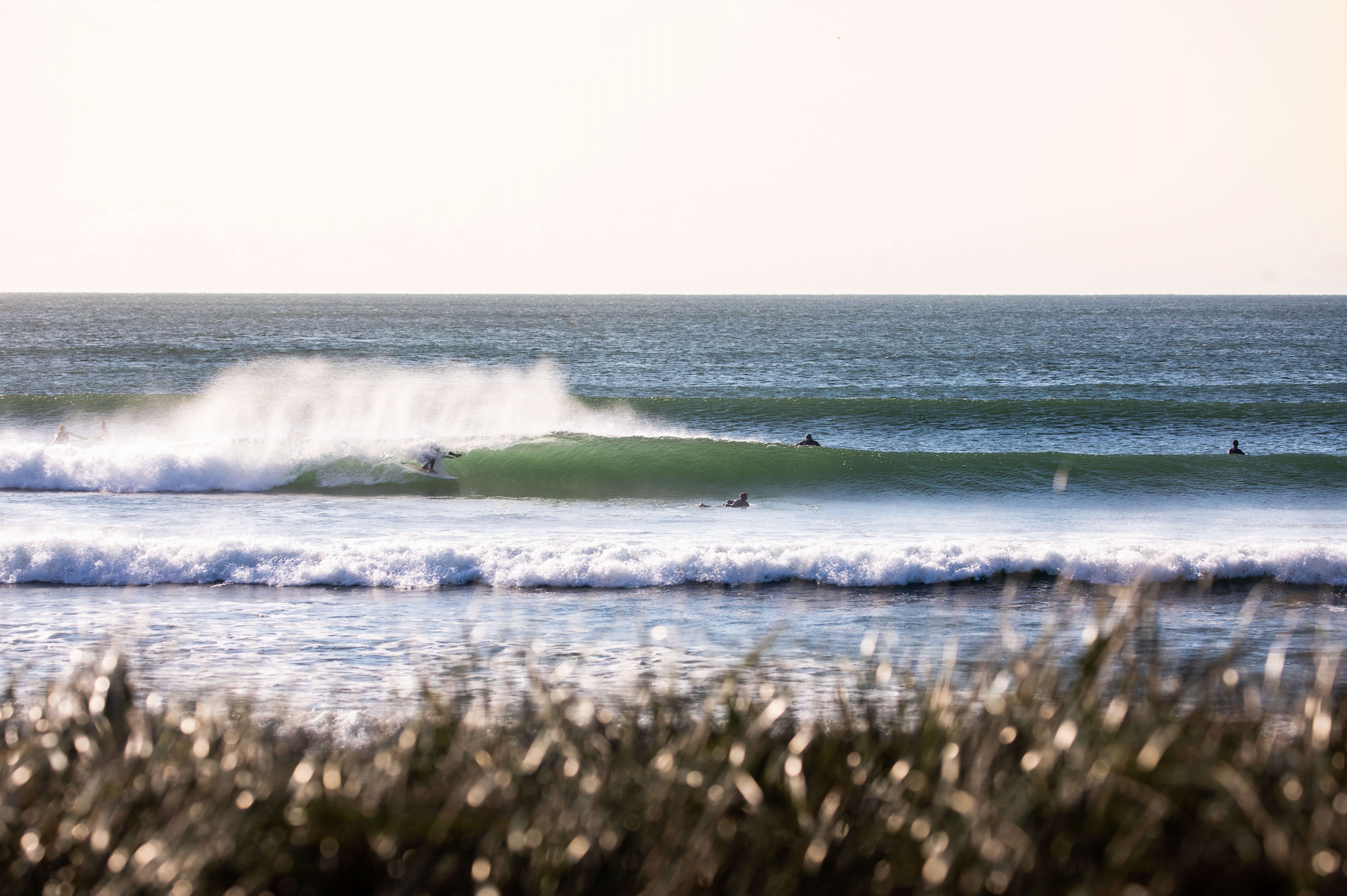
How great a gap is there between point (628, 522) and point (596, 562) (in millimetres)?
3982

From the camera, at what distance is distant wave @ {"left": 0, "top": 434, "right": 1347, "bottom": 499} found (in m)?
17.8

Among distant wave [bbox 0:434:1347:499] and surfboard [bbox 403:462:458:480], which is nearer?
distant wave [bbox 0:434:1347:499]

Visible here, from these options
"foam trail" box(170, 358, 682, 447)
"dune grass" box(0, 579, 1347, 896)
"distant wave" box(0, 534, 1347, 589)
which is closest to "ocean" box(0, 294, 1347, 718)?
"distant wave" box(0, 534, 1347, 589)

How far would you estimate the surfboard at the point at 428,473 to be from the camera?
1873cm

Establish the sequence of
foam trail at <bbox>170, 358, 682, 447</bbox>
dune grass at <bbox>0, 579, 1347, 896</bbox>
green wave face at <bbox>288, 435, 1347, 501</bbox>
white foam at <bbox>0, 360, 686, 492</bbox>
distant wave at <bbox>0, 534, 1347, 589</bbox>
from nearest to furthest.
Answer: dune grass at <bbox>0, 579, 1347, 896</bbox> → distant wave at <bbox>0, 534, 1347, 589</bbox> → white foam at <bbox>0, 360, 686, 492</bbox> → green wave face at <bbox>288, 435, 1347, 501</bbox> → foam trail at <bbox>170, 358, 682, 447</bbox>

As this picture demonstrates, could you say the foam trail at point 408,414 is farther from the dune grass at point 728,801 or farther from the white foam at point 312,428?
the dune grass at point 728,801

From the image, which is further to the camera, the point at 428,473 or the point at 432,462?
the point at 432,462

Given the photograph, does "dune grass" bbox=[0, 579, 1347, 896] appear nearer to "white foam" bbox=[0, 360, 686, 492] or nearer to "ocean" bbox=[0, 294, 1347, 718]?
"ocean" bbox=[0, 294, 1347, 718]

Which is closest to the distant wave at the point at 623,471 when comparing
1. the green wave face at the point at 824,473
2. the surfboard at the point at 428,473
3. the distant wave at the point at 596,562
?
the green wave face at the point at 824,473

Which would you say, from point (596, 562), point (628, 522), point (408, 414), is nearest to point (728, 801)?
point (596, 562)

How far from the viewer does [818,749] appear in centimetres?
332

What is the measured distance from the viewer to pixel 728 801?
9.05ft

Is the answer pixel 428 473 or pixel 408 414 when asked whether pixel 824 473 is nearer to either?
pixel 428 473

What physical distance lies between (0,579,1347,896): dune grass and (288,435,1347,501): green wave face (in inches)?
586
